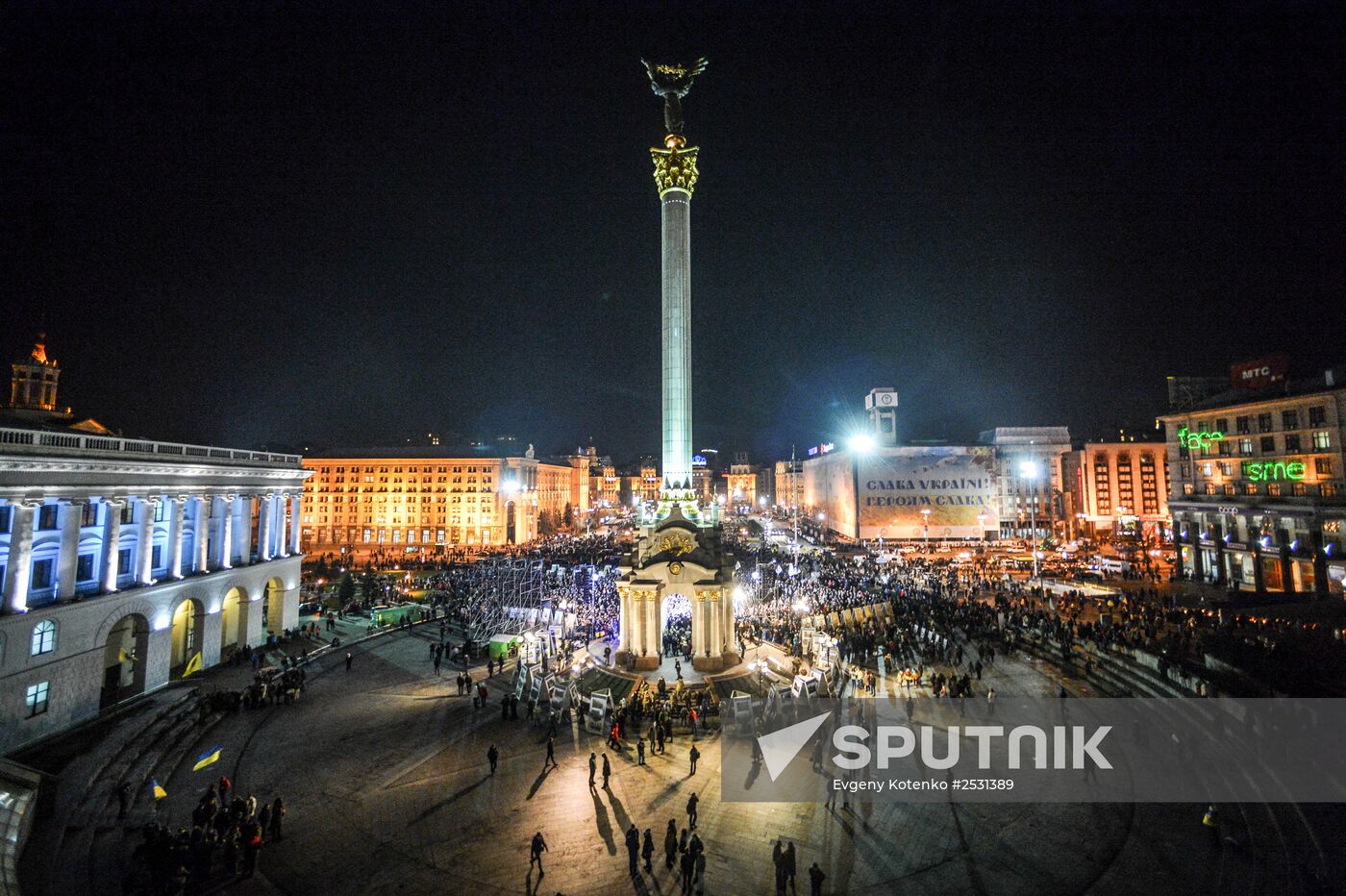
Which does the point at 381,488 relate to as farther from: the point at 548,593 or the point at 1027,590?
the point at 1027,590

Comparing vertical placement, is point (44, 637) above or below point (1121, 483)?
below

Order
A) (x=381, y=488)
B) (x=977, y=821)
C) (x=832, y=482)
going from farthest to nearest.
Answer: (x=832, y=482), (x=381, y=488), (x=977, y=821)

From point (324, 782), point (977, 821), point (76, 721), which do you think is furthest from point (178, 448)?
point (977, 821)

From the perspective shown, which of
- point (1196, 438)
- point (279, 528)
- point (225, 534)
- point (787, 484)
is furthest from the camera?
point (787, 484)

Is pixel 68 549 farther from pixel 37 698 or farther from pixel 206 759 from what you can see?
pixel 206 759

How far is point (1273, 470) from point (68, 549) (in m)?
77.2

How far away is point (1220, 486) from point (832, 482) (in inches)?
2767

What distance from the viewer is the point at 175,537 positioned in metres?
30.3

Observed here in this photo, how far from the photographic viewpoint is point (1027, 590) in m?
49.7

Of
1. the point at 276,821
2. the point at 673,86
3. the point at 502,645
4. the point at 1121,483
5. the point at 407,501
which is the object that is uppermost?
the point at 673,86

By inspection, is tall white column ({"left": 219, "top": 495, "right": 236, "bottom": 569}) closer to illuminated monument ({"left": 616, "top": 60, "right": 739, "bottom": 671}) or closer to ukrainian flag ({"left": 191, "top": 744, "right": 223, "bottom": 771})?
ukrainian flag ({"left": 191, "top": 744, "right": 223, "bottom": 771})

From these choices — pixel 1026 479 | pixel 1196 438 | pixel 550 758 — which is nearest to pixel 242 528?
pixel 550 758

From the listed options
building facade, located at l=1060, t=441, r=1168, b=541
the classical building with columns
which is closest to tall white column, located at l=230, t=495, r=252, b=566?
the classical building with columns

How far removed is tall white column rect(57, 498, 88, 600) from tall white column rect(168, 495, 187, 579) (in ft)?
17.0
